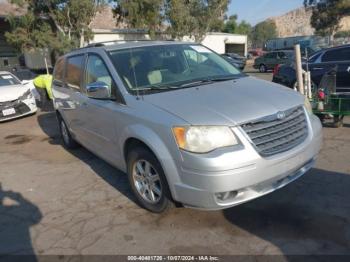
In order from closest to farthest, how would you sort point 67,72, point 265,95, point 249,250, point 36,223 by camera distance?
point 249,250 → point 265,95 → point 36,223 → point 67,72

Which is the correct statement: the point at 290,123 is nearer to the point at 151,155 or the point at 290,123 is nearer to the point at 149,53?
the point at 151,155

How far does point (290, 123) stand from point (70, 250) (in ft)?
8.00

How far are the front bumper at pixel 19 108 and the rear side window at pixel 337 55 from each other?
313 inches

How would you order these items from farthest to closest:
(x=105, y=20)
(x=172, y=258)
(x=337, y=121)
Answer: (x=105, y=20) < (x=337, y=121) < (x=172, y=258)

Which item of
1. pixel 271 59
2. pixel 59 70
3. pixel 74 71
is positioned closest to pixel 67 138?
pixel 59 70

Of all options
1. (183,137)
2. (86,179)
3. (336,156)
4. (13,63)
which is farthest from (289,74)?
(13,63)

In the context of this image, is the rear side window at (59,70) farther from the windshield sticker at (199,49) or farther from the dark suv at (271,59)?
the dark suv at (271,59)

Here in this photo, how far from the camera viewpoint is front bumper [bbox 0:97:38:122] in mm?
10148

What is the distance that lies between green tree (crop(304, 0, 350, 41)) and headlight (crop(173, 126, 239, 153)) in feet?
143

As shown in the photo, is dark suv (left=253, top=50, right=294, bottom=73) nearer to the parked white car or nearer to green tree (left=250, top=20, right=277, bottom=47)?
the parked white car

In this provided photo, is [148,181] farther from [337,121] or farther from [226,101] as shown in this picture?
[337,121]

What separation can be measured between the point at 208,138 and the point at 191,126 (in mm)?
183

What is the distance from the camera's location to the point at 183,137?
3.32 m

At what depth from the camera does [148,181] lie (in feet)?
13.0
